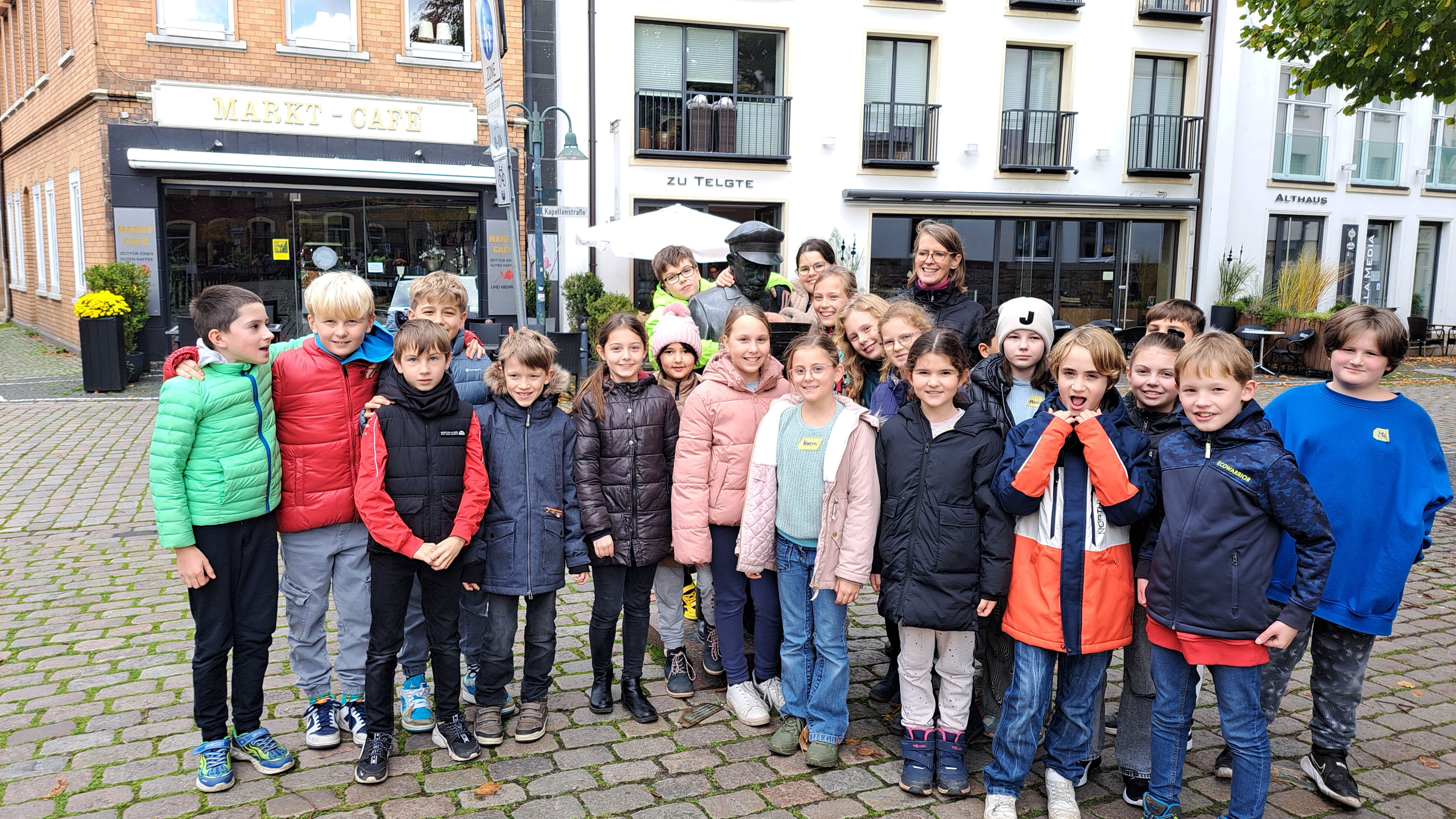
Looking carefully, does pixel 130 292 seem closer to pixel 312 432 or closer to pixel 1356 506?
pixel 312 432

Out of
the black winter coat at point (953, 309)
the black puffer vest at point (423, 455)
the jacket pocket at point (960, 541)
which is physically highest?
the black winter coat at point (953, 309)

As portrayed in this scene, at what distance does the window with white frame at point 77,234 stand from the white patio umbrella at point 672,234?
931 cm

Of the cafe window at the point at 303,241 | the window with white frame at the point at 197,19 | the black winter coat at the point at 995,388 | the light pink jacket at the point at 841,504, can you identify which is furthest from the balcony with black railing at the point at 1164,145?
the light pink jacket at the point at 841,504

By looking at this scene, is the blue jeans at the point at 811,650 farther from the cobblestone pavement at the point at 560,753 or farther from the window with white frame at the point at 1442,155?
the window with white frame at the point at 1442,155

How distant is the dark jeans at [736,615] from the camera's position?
4113 mm

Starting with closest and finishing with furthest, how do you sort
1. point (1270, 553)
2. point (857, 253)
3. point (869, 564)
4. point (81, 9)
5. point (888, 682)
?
point (1270, 553), point (869, 564), point (888, 682), point (81, 9), point (857, 253)

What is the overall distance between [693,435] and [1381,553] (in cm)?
262

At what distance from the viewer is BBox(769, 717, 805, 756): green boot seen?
3.83 metres

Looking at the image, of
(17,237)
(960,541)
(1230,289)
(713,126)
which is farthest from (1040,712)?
(17,237)

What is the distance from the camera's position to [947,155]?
19375 mm

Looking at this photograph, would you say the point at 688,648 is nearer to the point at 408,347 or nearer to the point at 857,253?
the point at 408,347

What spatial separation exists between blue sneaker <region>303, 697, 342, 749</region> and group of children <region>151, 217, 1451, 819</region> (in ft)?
0.04

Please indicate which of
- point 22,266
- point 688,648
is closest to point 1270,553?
point 688,648

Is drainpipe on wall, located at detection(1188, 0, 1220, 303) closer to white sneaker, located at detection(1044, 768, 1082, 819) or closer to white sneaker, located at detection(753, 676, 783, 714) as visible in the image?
white sneaker, located at detection(753, 676, 783, 714)
